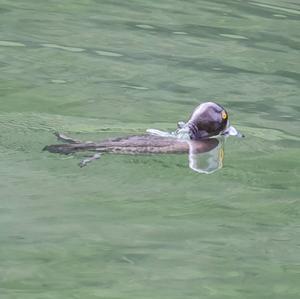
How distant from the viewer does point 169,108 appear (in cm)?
764

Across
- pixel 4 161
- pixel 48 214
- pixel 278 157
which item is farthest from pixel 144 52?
pixel 48 214

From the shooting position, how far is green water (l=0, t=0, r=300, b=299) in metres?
4.52

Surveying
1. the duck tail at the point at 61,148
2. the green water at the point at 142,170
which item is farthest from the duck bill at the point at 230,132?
the duck tail at the point at 61,148

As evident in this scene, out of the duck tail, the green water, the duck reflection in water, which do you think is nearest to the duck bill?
the duck reflection in water

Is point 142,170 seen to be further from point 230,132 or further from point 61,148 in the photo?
point 230,132

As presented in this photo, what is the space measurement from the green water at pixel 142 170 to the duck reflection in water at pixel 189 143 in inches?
3.0

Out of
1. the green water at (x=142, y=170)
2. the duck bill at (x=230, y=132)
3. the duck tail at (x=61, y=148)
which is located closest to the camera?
the green water at (x=142, y=170)

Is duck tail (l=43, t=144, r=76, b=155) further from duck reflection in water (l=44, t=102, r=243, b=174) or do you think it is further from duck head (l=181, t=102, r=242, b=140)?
duck head (l=181, t=102, r=242, b=140)

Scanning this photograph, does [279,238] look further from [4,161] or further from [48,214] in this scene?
[4,161]

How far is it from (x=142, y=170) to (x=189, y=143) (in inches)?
17.8

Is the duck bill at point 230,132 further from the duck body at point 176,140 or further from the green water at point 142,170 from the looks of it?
the green water at point 142,170

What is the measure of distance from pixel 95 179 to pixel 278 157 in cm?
144

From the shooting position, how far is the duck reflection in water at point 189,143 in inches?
231

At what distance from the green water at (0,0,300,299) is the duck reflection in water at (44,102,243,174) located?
0.08m
